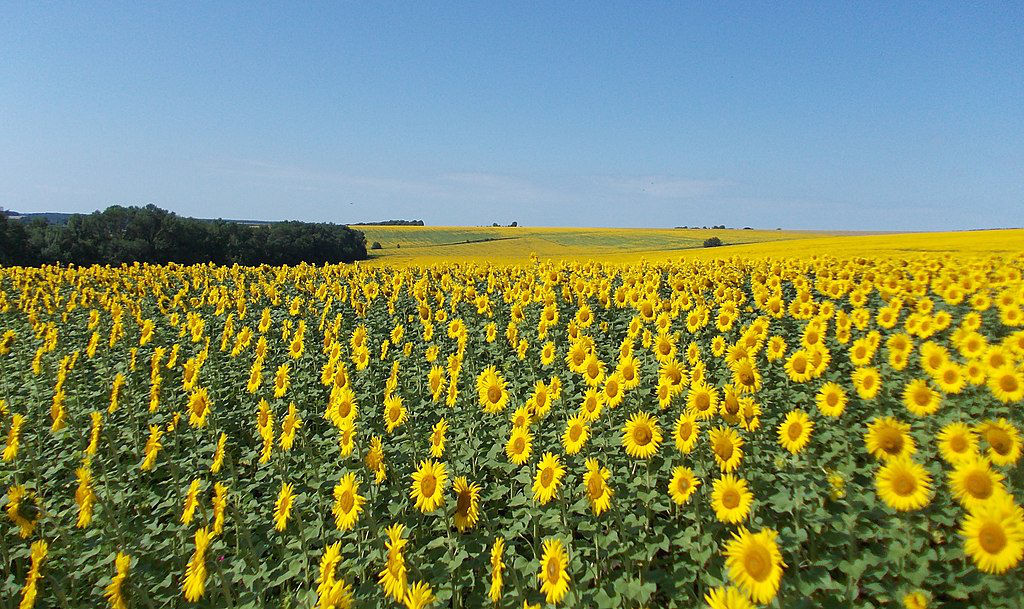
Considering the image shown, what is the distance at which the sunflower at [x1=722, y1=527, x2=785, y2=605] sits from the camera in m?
2.68

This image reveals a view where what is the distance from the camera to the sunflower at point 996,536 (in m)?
2.62

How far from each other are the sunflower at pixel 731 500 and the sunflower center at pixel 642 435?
0.90 m

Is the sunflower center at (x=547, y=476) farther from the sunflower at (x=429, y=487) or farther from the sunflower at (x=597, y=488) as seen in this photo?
the sunflower at (x=429, y=487)

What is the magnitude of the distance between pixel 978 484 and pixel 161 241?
58.2 meters

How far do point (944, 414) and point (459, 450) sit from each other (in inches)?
197

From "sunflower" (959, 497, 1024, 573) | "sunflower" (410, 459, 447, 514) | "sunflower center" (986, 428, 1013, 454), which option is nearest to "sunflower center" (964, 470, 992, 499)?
"sunflower" (959, 497, 1024, 573)

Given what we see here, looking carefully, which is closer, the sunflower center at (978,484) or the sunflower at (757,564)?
the sunflower at (757,564)

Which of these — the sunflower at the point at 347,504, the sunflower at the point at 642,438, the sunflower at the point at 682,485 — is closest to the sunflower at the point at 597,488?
the sunflower at the point at 682,485

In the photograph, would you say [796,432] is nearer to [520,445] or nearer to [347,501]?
[520,445]

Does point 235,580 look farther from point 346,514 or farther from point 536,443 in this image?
point 536,443

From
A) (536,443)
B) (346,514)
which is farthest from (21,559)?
(536,443)

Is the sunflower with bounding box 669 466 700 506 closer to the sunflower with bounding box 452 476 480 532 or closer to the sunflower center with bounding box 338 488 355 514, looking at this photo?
the sunflower with bounding box 452 476 480 532

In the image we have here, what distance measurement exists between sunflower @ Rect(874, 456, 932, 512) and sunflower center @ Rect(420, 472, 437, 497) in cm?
304

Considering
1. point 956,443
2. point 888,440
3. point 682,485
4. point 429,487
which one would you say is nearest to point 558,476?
point 682,485
